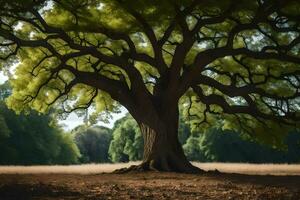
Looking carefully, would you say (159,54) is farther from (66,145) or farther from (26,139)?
(66,145)

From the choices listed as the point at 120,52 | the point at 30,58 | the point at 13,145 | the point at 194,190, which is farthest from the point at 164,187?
the point at 13,145

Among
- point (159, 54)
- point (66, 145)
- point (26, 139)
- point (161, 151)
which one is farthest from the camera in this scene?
point (66, 145)

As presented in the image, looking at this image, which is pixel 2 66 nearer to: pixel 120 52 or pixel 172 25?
pixel 120 52

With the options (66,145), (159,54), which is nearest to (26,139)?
(66,145)

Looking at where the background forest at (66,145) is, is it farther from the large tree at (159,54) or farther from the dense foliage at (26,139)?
the large tree at (159,54)

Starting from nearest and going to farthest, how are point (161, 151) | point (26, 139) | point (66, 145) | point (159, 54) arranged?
point (161, 151), point (159, 54), point (26, 139), point (66, 145)

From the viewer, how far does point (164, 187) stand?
1455 cm

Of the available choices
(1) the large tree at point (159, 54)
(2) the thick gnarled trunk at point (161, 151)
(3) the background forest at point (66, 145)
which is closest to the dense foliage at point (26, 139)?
(3) the background forest at point (66, 145)

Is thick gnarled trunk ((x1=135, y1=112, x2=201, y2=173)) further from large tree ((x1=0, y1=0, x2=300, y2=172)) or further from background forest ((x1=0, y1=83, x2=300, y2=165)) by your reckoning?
background forest ((x1=0, y1=83, x2=300, y2=165))

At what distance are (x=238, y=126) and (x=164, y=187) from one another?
56.0ft

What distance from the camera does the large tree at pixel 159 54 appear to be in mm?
21328

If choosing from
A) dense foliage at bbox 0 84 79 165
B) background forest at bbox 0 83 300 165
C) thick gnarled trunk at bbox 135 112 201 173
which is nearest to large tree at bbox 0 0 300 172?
thick gnarled trunk at bbox 135 112 201 173

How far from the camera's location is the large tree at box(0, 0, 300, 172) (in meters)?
21.3

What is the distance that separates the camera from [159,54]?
951 inches
